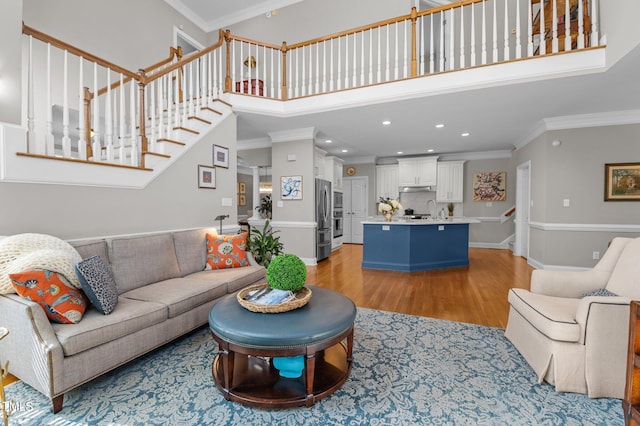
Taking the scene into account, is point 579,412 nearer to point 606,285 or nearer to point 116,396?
point 606,285

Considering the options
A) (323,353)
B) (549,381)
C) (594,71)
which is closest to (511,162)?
(594,71)

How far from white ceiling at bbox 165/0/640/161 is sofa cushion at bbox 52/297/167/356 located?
345 cm

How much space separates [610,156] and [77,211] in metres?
7.20

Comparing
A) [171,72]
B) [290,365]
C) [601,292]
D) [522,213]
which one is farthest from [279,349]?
[522,213]

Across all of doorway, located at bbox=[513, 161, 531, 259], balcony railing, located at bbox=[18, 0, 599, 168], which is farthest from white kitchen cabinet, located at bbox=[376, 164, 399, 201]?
balcony railing, located at bbox=[18, 0, 599, 168]

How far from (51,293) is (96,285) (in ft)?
0.71

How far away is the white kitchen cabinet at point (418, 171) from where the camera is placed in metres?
7.89

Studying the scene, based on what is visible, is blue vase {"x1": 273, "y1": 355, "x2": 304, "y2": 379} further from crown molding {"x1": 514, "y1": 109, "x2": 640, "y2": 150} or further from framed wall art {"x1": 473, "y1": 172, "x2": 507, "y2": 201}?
framed wall art {"x1": 473, "y1": 172, "x2": 507, "y2": 201}

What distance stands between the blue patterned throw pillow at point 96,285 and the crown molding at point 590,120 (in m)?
6.36

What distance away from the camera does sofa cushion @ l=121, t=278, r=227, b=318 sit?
2.26m

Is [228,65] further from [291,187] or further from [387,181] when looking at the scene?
[387,181]

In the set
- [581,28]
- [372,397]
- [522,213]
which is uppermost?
[581,28]

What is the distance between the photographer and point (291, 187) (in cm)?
568

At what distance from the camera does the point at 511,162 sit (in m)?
7.30
